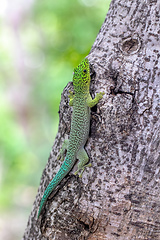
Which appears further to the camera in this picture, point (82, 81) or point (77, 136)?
point (82, 81)

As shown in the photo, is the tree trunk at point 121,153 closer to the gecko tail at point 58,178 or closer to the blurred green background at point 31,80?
the gecko tail at point 58,178

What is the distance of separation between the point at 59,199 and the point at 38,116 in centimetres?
602

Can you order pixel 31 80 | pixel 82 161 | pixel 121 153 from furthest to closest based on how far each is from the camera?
pixel 31 80
pixel 82 161
pixel 121 153

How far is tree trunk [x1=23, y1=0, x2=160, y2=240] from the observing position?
170cm

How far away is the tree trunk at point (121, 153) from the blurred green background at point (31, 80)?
178cm

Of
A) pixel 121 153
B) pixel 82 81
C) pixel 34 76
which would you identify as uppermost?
pixel 34 76

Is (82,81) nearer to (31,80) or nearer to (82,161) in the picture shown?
(82,161)

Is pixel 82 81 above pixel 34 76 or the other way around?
the other way around

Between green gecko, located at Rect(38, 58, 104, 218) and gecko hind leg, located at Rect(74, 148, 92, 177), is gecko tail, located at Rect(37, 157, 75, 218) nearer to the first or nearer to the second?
green gecko, located at Rect(38, 58, 104, 218)

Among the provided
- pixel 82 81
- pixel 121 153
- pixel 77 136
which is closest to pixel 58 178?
pixel 77 136

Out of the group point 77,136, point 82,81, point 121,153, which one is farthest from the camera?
point 82,81

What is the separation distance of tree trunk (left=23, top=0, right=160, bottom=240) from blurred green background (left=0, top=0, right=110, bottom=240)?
178cm

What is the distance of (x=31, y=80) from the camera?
7.49 m

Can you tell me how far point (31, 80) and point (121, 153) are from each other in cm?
616
